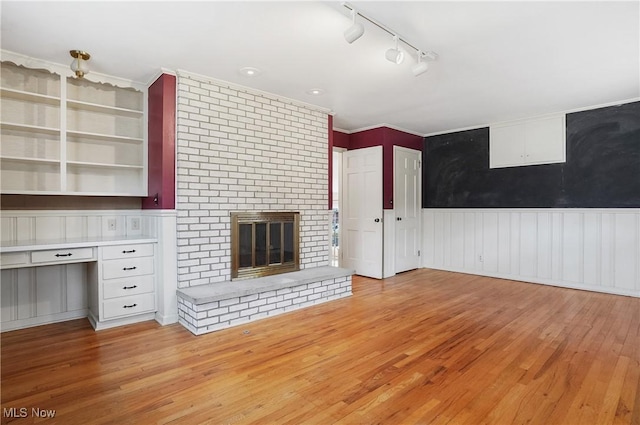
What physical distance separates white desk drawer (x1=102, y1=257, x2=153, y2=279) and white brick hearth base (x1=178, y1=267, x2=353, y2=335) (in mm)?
424

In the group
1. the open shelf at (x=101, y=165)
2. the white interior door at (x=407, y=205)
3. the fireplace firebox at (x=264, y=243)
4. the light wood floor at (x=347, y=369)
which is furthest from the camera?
the white interior door at (x=407, y=205)

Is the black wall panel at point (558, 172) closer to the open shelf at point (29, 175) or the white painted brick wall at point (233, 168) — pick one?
the white painted brick wall at point (233, 168)

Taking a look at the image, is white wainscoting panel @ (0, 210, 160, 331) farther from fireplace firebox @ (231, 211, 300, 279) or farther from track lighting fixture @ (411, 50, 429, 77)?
track lighting fixture @ (411, 50, 429, 77)

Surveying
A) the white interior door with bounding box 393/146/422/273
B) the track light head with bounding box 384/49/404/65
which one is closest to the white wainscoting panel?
the track light head with bounding box 384/49/404/65

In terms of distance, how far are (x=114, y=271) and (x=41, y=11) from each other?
2097 millimetres

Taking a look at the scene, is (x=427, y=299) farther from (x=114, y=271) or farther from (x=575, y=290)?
(x=114, y=271)

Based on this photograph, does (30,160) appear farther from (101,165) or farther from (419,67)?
(419,67)

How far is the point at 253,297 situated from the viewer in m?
3.34

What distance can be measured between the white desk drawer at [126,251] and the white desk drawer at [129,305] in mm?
399

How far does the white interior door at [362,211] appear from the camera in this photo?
530 centimetres

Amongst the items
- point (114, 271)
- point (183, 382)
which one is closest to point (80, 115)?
point (114, 271)

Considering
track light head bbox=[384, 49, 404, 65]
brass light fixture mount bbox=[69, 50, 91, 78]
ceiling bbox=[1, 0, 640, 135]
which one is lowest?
track light head bbox=[384, 49, 404, 65]

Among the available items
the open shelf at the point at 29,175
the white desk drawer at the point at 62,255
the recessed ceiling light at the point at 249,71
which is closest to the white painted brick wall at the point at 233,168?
the recessed ceiling light at the point at 249,71

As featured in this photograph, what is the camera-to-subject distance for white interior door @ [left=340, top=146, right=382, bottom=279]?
5.30 meters
